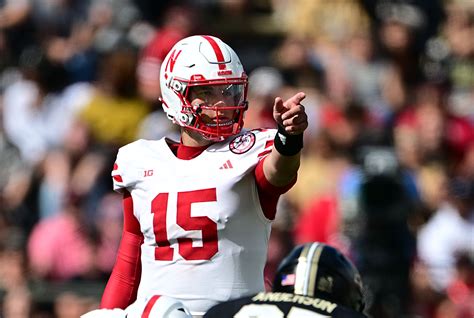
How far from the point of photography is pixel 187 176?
5609mm

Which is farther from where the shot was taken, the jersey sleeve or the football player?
the jersey sleeve

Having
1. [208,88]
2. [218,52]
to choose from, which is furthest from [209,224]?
[218,52]

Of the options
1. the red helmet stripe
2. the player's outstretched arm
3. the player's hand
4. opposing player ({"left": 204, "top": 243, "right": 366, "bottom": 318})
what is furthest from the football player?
the red helmet stripe

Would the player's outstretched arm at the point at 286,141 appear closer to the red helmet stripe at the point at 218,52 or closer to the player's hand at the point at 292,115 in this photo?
the player's hand at the point at 292,115

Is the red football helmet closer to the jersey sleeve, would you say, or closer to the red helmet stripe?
the red helmet stripe

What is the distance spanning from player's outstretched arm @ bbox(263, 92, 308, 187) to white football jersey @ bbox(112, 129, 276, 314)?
184 millimetres

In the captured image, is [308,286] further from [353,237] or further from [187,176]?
[353,237]

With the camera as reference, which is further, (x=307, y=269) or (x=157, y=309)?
(x=307, y=269)

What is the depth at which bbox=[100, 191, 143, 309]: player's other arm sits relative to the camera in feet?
19.2

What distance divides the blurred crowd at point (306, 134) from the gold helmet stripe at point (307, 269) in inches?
125

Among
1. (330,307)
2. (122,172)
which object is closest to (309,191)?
(122,172)

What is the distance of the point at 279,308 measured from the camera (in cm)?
481

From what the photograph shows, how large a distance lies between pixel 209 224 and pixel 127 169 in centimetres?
53

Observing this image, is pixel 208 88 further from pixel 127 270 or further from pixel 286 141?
pixel 127 270
